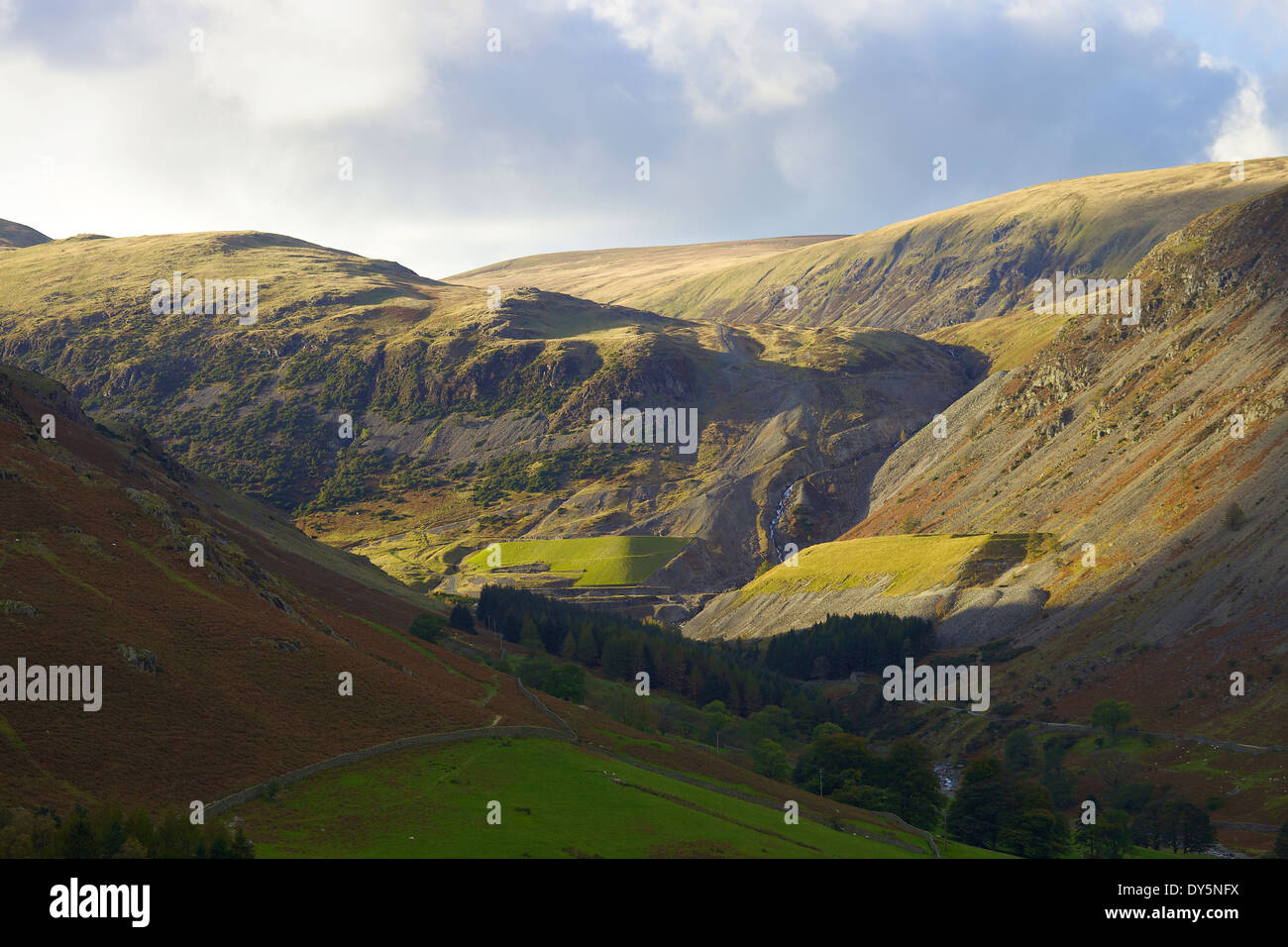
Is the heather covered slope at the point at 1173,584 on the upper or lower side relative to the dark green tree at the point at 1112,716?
upper

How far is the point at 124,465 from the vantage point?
12769 centimetres

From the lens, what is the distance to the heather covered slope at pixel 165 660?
195ft

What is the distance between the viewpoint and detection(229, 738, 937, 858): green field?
56.6 metres

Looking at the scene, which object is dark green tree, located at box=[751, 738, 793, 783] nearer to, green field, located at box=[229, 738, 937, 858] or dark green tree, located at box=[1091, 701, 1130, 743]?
green field, located at box=[229, 738, 937, 858]

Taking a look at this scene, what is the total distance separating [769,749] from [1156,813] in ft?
122

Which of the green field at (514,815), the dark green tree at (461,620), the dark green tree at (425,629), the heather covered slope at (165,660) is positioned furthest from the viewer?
the dark green tree at (461,620)

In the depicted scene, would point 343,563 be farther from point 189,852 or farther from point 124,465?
point 189,852

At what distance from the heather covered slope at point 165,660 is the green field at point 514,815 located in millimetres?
4029

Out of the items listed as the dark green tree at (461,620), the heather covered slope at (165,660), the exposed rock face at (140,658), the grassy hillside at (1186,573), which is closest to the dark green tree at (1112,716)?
the grassy hillside at (1186,573)

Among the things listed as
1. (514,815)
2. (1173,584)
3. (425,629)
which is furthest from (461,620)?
(1173,584)

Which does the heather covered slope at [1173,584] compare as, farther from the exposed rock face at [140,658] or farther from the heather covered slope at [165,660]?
the exposed rock face at [140,658]

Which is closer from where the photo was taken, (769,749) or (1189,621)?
(769,749)

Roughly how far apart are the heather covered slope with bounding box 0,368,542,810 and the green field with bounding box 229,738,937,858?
4.03 metres
